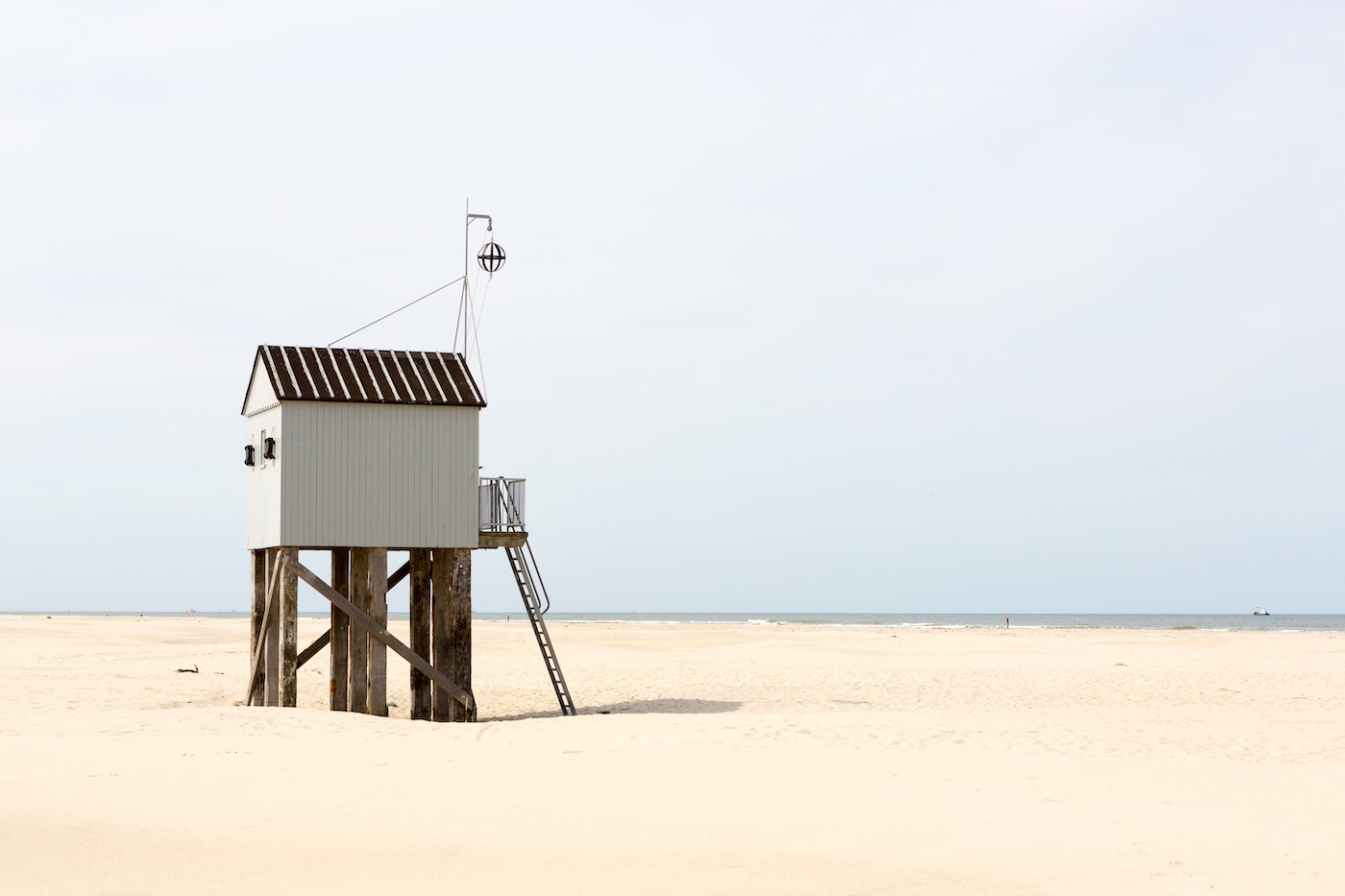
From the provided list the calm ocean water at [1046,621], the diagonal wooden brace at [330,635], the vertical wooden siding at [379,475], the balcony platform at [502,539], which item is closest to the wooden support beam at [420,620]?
the diagonal wooden brace at [330,635]

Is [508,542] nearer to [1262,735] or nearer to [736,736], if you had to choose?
[736,736]

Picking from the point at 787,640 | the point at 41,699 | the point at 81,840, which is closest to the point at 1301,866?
the point at 81,840

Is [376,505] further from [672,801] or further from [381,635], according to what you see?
[672,801]

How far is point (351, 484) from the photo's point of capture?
19156 mm

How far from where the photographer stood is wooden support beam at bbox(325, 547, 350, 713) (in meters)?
21.3

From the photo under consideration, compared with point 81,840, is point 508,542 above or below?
above

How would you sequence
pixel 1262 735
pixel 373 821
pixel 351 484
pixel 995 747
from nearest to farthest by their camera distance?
pixel 373 821 < pixel 995 747 < pixel 1262 735 < pixel 351 484

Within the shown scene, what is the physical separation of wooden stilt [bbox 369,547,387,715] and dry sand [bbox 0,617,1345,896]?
8.20 ft

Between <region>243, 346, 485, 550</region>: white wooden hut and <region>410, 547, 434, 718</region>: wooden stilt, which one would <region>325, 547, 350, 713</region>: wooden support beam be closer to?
<region>410, 547, 434, 718</region>: wooden stilt

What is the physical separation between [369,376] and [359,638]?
4108mm

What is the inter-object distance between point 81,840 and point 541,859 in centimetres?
330

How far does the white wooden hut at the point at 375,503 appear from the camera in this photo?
19047mm

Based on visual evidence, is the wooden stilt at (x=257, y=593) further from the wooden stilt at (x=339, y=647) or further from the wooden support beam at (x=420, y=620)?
the wooden support beam at (x=420, y=620)

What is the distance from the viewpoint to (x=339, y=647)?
21.5 m
